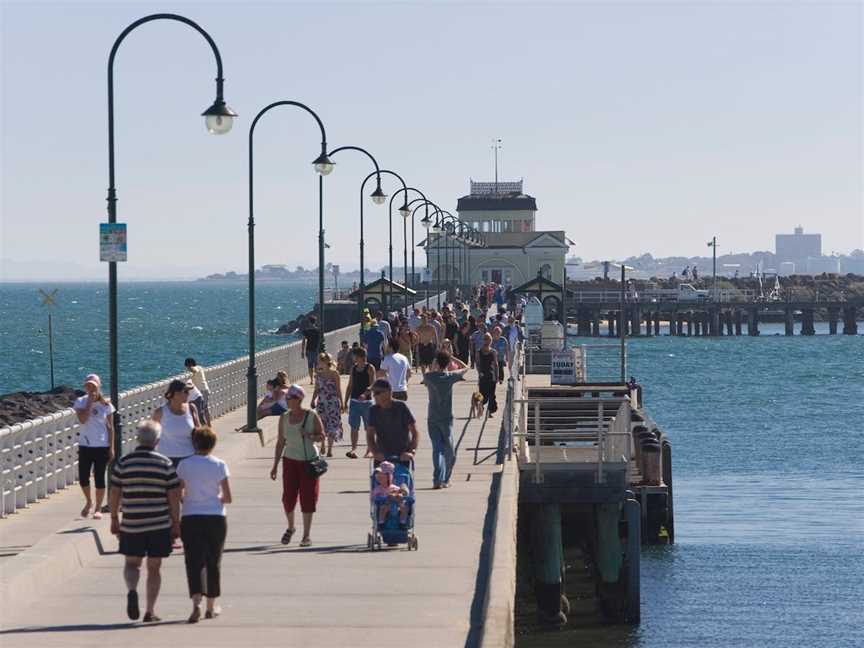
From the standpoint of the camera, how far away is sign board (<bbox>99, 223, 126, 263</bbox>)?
57.6 feet

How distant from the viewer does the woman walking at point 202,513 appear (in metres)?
12.0

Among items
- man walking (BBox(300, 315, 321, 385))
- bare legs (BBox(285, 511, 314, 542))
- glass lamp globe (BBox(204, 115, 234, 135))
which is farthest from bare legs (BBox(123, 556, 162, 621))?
man walking (BBox(300, 315, 321, 385))

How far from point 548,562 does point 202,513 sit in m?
11.0

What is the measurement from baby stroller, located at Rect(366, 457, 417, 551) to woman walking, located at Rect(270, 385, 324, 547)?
57 centimetres

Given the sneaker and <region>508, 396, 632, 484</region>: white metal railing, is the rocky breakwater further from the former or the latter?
the sneaker

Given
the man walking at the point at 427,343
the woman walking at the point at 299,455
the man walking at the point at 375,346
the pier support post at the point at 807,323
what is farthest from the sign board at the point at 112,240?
the pier support post at the point at 807,323

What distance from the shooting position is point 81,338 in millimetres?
141125

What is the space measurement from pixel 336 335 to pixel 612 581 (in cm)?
2207

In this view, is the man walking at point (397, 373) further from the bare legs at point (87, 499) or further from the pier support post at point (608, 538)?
the bare legs at point (87, 499)

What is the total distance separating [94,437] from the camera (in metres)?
16.2

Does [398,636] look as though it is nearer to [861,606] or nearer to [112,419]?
[112,419]

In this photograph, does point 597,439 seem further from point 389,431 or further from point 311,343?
point 311,343

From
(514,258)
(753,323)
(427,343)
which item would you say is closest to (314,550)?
(427,343)

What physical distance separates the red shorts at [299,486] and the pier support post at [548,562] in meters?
7.25
